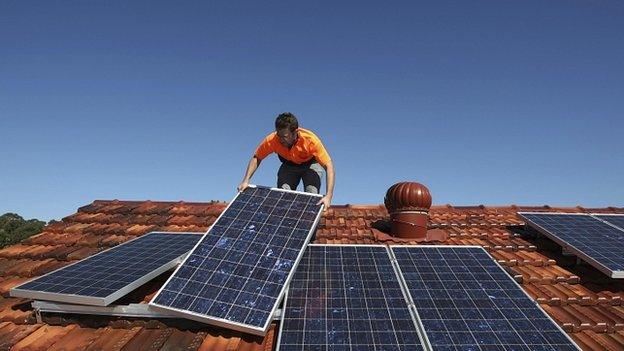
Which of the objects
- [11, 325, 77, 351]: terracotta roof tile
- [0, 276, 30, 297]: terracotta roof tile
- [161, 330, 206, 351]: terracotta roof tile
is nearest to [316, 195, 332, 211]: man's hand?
[161, 330, 206, 351]: terracotta roof tile

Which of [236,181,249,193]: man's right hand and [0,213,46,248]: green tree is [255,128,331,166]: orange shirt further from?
[0,213,46,248]: green tree

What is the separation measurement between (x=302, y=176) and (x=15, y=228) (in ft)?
166

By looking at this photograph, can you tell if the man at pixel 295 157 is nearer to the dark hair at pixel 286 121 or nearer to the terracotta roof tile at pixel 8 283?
the dark hair at pixel 286 121

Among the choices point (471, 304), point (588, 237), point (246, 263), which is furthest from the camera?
point (588, 237)

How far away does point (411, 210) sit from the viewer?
8320mm

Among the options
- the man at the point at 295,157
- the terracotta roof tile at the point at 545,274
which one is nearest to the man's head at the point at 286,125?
the man at the point at 295,157

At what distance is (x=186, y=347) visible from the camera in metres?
5.01

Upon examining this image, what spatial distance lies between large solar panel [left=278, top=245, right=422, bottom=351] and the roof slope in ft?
1.80

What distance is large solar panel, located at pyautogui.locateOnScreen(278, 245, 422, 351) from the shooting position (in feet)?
15.5

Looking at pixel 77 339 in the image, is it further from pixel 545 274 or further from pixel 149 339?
pixel 545 274

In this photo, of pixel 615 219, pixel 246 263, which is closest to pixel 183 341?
pixel 246 263

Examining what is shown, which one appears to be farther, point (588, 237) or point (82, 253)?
point (82, 253)

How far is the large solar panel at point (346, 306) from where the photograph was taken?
15.5 feet

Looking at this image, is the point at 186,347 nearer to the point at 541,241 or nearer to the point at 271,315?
the point at 271,315
